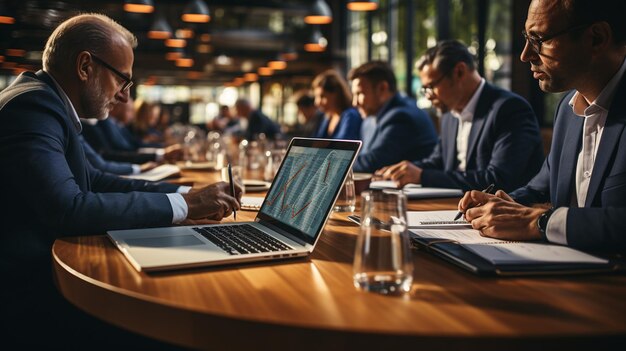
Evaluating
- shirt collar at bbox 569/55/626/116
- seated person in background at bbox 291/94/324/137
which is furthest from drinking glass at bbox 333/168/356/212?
seated person in background at bbox 291/94/324/137

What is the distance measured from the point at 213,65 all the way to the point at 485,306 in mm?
21316

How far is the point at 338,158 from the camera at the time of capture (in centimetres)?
133

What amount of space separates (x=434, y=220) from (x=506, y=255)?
0.48 m

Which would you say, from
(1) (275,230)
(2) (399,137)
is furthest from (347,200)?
(2) (399,137)

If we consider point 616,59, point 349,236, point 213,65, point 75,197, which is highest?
point 213,65

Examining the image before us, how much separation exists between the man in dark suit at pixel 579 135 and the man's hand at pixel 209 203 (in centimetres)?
65

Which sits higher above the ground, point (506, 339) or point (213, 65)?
point (213, 65)

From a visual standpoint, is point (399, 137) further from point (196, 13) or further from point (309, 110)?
point (309, 110)

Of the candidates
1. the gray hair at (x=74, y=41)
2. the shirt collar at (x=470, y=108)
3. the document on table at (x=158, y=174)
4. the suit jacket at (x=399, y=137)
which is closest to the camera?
the gray hair at (x=74, y=41)

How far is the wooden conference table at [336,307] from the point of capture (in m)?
0.78

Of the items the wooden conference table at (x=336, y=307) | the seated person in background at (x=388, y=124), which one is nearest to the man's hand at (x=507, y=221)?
the wooden conference table at (x=336, y=307)

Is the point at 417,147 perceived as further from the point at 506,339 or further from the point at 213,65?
the point at 213,65

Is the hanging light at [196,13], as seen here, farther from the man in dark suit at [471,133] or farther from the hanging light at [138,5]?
the man in dark suit at [471,133]

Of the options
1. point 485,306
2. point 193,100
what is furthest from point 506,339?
point 193,100
